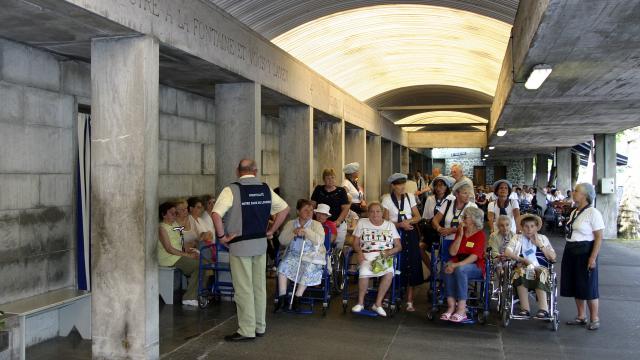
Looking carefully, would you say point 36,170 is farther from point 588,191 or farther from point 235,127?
point 588,191

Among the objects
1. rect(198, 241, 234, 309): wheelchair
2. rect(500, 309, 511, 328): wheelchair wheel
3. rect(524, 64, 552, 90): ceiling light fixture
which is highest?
rect(524, 64, 552, 90): ceiling light fixture

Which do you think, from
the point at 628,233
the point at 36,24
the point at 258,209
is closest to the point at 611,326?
the point at 258,209

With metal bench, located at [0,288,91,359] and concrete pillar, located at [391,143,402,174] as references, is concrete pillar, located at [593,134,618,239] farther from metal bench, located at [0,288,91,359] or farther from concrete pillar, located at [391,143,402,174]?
metal bench, located at [0,288,91,359]

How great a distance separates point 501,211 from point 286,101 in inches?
145

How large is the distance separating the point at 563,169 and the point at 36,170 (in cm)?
2146

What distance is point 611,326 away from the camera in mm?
6441

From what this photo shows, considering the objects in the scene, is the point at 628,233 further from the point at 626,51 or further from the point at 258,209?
the point at 258,209

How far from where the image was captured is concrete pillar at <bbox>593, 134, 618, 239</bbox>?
15.4 metres

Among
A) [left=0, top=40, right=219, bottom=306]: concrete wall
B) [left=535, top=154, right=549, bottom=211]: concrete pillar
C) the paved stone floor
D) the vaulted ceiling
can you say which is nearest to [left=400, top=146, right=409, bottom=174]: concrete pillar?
[left=535, top=154, right=549, bottom=211]: concrete pillar

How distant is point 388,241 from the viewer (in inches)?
267

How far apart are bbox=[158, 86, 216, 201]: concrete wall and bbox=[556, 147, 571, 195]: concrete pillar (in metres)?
17.3

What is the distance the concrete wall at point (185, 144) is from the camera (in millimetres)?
8281

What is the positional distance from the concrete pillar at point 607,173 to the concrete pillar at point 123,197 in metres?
13.3

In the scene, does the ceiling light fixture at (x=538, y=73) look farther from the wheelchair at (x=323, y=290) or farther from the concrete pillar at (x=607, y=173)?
the concrete pillar at (x=607, y=173)
